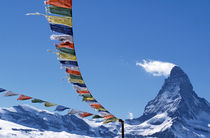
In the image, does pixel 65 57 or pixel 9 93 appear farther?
pixel 9 93

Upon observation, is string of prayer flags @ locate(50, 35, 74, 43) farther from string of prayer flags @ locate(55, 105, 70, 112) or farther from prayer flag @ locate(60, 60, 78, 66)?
string of prayer flags @ locate(55, 105, 70, 112)

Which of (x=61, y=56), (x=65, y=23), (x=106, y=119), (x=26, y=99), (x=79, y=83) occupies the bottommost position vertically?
(x=106, y=119)

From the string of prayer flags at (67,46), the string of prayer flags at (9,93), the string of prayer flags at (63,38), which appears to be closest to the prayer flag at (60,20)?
the string of prayer flags at (67,46)

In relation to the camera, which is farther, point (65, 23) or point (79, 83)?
point (79, 83)

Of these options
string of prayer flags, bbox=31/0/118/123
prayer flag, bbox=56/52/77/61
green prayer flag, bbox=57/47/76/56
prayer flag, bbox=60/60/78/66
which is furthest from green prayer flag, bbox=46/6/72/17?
prayer flag, bbox=60/60/78/66

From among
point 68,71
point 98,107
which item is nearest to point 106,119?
point 98,107

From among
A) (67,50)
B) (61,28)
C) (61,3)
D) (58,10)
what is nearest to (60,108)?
(67,50)

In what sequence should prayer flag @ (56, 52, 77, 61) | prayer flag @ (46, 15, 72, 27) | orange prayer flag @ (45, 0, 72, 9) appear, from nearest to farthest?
orange prayer flag @ (45, 0, 72, 9) → prayer flag @ (46, 15, 72, 27) → prayer flag @ (56, 52, 77, 61)

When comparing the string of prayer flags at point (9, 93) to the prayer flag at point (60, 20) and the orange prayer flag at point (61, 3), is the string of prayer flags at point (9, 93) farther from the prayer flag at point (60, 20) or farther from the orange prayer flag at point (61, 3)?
the orange prayer flag at point (61, 3)

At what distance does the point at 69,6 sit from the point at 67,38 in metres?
1.52

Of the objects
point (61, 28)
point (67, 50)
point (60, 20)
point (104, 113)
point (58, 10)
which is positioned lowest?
point (104, 113)

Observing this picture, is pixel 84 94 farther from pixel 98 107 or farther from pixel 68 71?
pixel 68 71

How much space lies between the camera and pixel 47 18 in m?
10.8

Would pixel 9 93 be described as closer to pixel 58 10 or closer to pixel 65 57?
pixel 65 57
